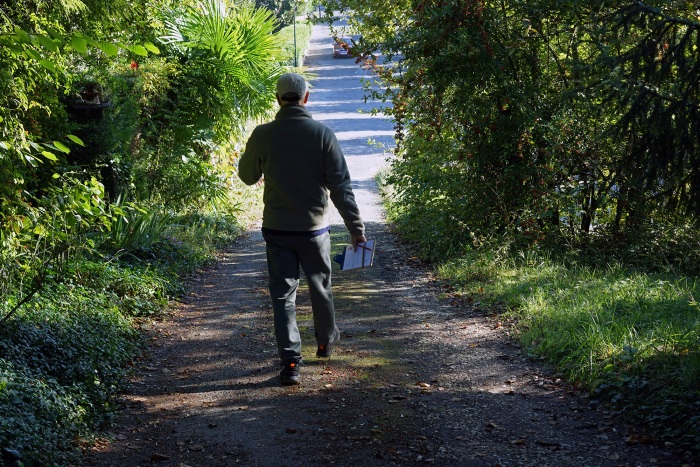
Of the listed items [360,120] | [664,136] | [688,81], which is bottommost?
[360,120]

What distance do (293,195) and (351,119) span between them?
97.9ft

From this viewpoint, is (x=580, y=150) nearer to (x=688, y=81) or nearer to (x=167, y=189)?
(x=688, y=81)

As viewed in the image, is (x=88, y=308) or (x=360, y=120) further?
(x=360, y=120)

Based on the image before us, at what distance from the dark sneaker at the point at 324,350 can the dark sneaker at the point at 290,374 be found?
0.52m

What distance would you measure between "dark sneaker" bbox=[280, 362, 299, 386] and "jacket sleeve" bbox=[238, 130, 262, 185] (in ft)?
4.62

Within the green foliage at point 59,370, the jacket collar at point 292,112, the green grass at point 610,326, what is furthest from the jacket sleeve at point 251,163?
the green grass at point 610,326

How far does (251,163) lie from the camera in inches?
244

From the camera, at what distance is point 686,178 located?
5.92m

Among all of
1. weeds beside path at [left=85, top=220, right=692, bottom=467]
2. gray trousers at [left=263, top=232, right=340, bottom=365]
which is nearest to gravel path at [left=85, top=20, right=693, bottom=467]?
weeds beside path at [left=85, top=220, right=692, bottom=467]

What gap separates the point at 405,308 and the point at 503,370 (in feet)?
7.49

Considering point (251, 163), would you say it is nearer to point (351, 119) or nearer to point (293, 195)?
point (293, 195)

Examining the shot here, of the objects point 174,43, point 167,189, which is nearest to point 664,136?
point 167,189

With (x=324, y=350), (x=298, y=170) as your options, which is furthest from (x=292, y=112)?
(x=324, y=350)

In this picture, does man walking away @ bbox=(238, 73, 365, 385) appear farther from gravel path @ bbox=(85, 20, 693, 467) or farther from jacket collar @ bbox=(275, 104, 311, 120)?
gravel path @ bbox=(85, 20, 693, 467)
